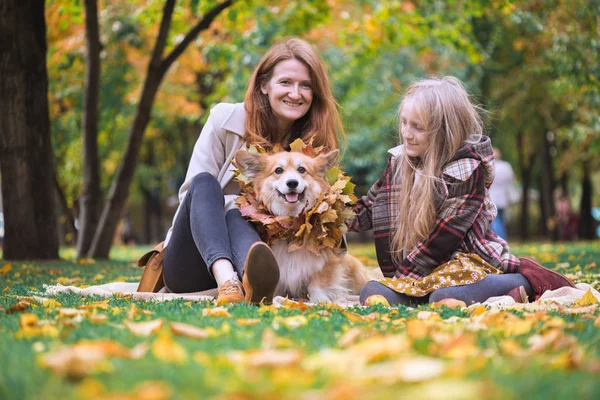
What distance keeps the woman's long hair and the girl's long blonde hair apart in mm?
567

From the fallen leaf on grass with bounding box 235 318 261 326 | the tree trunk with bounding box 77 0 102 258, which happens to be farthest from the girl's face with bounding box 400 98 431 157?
the tree trunk with bounding box 77 0 102 258

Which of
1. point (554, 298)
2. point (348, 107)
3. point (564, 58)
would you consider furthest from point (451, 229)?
point (348, 107)

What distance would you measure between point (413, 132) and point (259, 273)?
1.24 metres

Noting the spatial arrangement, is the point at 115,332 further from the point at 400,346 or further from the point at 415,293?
the point at 415,293

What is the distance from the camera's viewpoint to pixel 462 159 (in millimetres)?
3646

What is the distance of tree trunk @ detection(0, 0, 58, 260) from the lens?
6777 mm

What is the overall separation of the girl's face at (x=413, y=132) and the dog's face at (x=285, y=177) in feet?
1.32

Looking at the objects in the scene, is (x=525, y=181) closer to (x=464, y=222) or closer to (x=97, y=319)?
(x=464, y=222)

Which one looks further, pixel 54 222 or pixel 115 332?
pixel 54 222

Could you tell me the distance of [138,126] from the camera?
340 inches

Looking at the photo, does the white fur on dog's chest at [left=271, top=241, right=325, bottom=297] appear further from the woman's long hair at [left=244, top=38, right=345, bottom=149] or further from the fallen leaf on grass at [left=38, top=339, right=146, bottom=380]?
the fallen leaf on grass at [left=38, top=339, right=146, bottom=380]

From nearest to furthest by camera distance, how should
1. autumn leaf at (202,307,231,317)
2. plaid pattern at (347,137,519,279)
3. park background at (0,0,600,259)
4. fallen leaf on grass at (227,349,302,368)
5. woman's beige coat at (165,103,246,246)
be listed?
fallen leaf on grass at (227,349,302,368), autumn leaf at (202,307,231,317), plaid pattern at (347,137,519,279), woman's beige coat at (165,103,246,246), park background at (0,0,600,259)

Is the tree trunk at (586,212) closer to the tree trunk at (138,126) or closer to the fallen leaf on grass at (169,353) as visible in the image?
the tree trunk at (138,126)

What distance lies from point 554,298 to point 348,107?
14555mm
